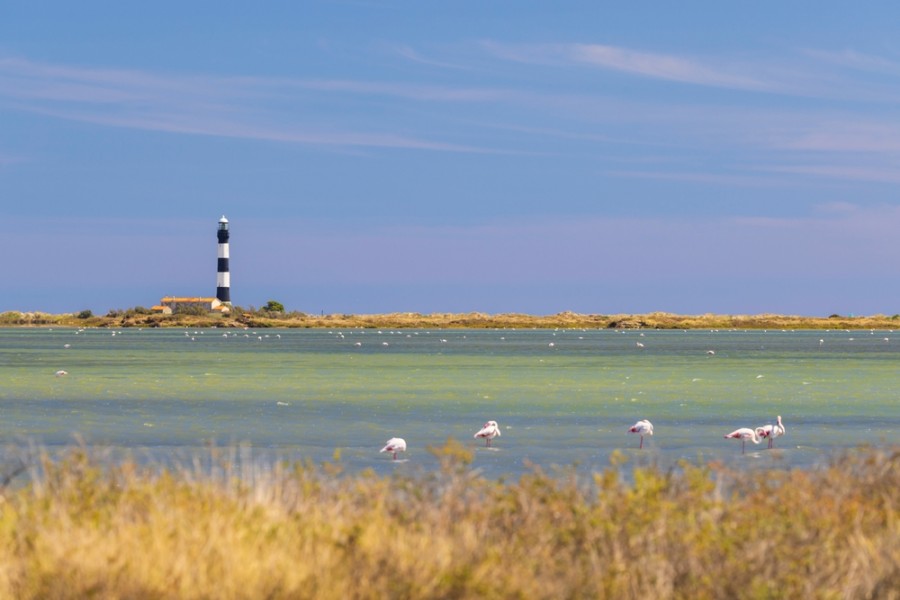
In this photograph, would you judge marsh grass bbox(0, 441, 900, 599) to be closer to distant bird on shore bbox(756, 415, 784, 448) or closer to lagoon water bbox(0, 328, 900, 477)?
lagoon water bbox(0, 328, 900, 477)

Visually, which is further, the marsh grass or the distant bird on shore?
the distant bird on shore

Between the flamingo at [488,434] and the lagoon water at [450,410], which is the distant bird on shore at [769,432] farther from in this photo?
the flamingo at [488,434]

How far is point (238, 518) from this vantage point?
35.3ft

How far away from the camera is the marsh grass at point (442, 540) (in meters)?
9.52

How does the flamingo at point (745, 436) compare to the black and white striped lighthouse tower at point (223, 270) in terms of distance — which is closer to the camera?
the flamingo at point (745, 436)

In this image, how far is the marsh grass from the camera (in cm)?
952

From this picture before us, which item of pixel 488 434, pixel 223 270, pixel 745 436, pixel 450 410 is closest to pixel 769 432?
pixel 745 436

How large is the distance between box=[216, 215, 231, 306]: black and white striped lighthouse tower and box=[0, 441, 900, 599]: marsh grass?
157697 mm

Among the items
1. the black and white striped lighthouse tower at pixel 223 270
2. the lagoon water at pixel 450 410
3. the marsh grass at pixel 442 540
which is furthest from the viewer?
the black and white striped lighthouse tower at pixel 223 270

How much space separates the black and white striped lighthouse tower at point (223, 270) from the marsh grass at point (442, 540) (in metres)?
158

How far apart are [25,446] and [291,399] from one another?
1463 cm

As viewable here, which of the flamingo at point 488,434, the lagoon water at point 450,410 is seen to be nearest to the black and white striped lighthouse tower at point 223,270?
the lagoon water at point 450,410

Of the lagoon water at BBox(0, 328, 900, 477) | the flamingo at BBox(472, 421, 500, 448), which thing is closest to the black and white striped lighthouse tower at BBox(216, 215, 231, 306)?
the lagoon water at BBox(0, 328, 900, 477)

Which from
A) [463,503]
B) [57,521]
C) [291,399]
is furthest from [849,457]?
[291,399]
